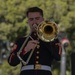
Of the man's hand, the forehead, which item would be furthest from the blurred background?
the man's hand

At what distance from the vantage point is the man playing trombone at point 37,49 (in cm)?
390

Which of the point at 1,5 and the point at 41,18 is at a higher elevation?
the point at 41,18

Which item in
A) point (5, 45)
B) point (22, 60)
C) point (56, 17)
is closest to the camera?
point (22, 60)

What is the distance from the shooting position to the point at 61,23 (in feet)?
58.0

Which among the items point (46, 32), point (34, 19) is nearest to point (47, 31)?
point (46, 32)

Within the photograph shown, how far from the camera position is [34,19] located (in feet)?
13.0

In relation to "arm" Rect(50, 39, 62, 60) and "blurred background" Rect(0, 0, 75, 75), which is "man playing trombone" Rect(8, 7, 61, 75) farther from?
"blurred background" Rect(0, 0, 75, 75)

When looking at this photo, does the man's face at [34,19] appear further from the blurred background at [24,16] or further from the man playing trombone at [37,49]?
the blurred background at [24,16]

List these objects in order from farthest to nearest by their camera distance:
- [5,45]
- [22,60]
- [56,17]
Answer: [5,45], [56,17], [22,60]

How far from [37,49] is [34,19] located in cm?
30

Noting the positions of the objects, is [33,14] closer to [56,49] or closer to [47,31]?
[47,31]

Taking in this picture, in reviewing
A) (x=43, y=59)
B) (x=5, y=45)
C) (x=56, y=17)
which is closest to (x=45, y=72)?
(x=43, y=59)

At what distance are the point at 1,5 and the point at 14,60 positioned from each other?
1454 cm

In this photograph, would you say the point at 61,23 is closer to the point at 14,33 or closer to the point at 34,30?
the point at 14,33
